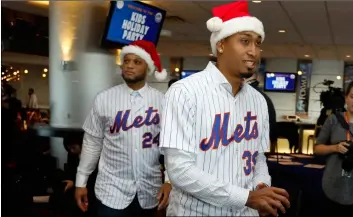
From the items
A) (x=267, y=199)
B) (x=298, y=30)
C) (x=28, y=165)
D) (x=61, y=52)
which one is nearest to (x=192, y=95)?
(x=267, y=199)

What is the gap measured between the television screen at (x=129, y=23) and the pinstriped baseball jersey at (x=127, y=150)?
275cm

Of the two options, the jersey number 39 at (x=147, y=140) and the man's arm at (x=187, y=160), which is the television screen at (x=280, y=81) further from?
the man's arm at (x=187, y=160)

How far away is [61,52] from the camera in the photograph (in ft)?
20.1

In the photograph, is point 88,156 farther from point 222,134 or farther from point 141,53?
point 222,134

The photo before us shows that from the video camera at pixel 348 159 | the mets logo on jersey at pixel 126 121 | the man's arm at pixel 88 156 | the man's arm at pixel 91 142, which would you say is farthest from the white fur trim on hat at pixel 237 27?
the video camera at pixel 348 159

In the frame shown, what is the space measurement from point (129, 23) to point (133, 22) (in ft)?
0.19

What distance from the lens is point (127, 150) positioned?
9.23 ft

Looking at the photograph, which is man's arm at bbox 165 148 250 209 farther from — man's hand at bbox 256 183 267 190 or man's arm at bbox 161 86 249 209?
man's hand at bbox 256 183 267 190

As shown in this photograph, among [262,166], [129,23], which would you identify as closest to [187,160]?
[262,166]

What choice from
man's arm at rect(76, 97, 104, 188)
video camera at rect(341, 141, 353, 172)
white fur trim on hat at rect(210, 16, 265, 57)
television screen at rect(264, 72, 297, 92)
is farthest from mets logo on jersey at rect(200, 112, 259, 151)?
television screen at rect(264, 72, 297, 92)

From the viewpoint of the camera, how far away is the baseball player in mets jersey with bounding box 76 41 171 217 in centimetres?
280

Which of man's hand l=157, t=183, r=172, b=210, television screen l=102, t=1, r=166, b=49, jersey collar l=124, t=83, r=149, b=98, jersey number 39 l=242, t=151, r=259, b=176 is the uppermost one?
television screen l=102, t=1, r=166, b=49

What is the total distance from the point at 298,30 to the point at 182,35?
2.58m

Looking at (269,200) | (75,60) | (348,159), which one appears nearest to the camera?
(269,200)
